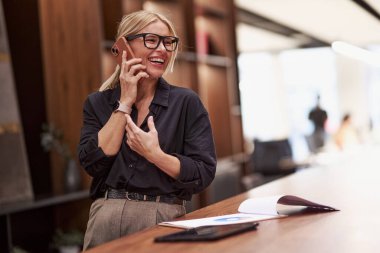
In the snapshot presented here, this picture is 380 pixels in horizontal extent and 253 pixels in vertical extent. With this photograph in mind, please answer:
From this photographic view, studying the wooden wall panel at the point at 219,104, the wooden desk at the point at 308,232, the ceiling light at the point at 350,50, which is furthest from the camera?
the wooden wall panel at the point at 219,104

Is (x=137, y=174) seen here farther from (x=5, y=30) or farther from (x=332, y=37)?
(x=332, y=37)

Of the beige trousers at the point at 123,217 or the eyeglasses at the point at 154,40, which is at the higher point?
the eyeglasses at the point at 154,40

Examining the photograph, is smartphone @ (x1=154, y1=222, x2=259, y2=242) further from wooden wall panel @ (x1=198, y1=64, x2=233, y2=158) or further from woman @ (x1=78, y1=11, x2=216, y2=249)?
wooden wall panel @ (x1=198, y1=64, x2=233, y2=158)

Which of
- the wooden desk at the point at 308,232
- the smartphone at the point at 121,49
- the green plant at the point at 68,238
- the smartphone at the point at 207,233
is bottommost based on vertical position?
the green plant at the point at 68,238

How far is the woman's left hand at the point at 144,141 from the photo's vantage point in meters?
1.83

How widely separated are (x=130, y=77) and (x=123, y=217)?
435 millimetres

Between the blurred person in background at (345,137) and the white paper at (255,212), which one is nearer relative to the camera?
the white paper at (255,212)

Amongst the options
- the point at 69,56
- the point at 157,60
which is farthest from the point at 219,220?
the point at 69,56

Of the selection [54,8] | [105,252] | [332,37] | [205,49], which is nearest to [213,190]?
[205,49]

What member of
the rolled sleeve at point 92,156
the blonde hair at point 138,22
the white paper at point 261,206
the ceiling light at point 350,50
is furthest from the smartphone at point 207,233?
the ceiling light at point 350,50

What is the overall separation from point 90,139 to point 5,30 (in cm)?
223

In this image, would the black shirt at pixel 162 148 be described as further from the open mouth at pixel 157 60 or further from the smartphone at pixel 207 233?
the smartphone at pixel 207 233

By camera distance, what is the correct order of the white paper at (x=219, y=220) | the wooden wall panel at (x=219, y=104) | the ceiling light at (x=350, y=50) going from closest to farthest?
the white paper at (x=219, y=220) → the ceiling light at (x=350, y=50) → the wooden wall panel at (x=219, y=104)

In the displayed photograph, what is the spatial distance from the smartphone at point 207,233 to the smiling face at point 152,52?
56 cm
